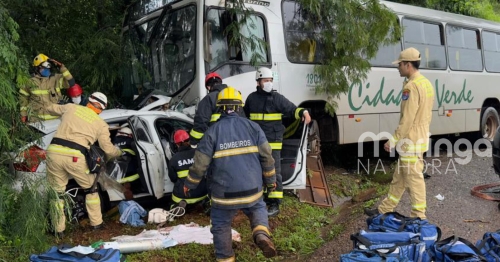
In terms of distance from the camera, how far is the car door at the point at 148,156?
17.5 ft

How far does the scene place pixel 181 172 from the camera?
208 inches

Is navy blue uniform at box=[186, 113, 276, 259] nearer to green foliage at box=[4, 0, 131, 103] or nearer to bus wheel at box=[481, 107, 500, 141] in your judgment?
green foliage at box=[4, 0, 131, 103]

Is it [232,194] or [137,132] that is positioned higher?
[137,132]

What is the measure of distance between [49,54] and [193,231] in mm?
4470

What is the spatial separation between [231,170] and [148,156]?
1.78m

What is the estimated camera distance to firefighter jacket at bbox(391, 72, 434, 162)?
16.3 feet

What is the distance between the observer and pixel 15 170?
14.1 feet

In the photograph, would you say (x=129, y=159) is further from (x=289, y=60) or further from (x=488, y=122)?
(x=488, y=122)

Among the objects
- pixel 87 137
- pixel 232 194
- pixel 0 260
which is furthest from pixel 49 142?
pixel 232 194

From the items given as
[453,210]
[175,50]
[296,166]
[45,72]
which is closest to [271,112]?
[296,166]

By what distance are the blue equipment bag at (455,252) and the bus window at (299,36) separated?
410 centimetres

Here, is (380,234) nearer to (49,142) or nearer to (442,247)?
(442,247)

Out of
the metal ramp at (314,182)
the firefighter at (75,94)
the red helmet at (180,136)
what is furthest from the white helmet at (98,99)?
the metal ramp at (314,182)

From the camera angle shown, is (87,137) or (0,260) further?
(87,137)
